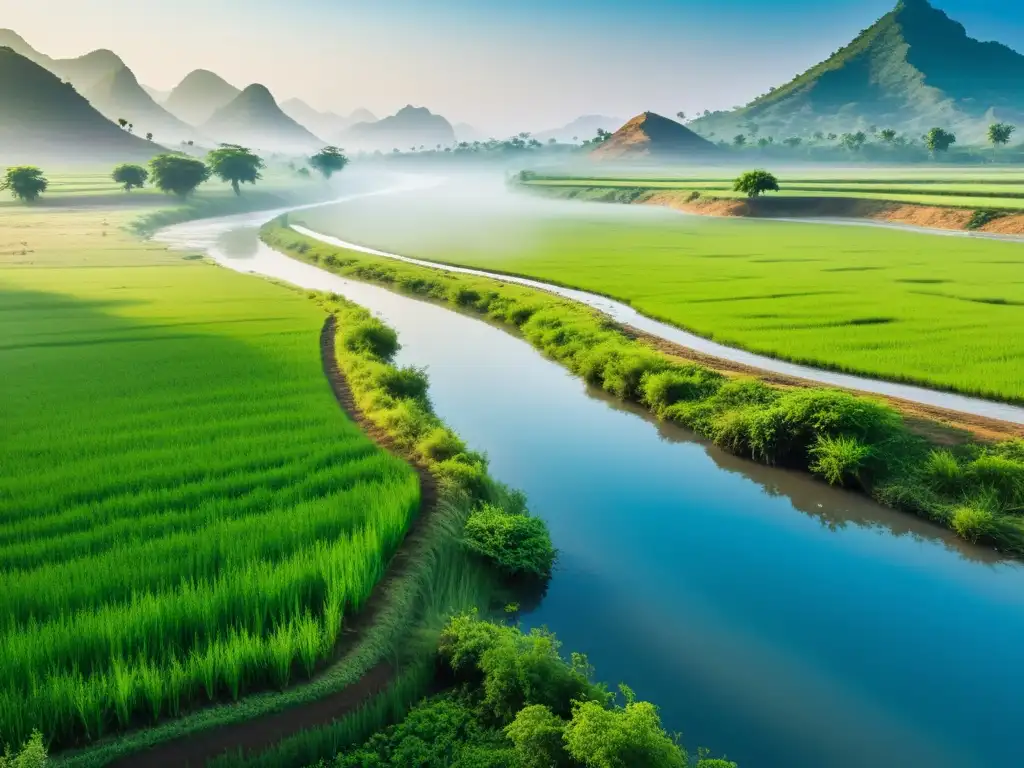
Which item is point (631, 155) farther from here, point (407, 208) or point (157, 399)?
point (157, 399)

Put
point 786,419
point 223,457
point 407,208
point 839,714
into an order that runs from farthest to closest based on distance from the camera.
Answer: point 407,208
point 786,419
point 223,457
point 839,714

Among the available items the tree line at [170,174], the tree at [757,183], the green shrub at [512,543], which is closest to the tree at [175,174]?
the tree line at [170,174]

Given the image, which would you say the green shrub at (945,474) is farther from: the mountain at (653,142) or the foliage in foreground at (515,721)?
the mountain at (653,142)

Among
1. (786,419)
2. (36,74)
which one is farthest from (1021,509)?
(36,74)

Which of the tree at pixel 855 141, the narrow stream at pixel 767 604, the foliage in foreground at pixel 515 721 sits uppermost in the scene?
the tree at pixel 855 141

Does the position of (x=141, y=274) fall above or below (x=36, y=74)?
below

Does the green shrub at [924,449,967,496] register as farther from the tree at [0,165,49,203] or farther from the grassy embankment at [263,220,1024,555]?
the tree at [0,165,49,203]

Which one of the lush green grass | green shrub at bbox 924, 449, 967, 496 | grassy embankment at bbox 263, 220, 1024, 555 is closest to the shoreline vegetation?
the lush green grass
